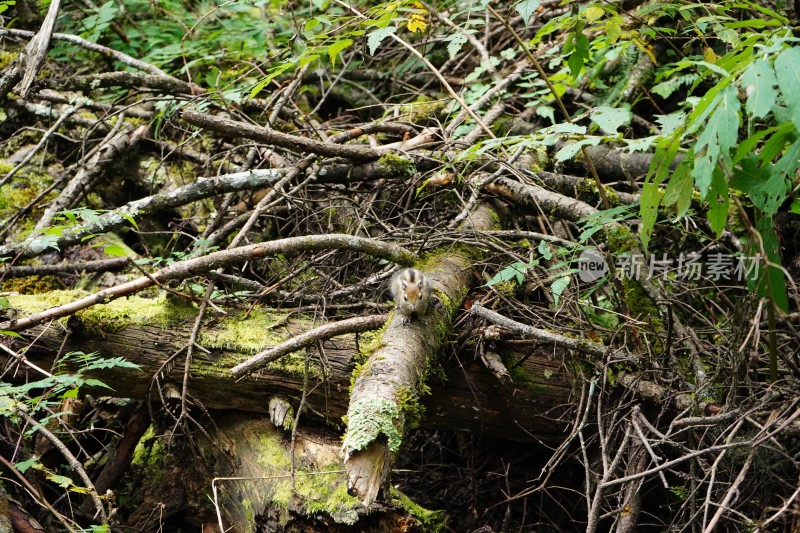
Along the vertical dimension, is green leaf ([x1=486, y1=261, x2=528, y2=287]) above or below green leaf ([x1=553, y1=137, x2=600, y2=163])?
below

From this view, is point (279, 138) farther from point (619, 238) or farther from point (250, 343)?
point (619, 238)

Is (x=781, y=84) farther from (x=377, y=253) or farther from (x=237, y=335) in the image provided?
(x=237, y=335)

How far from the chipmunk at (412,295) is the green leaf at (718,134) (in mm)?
1703

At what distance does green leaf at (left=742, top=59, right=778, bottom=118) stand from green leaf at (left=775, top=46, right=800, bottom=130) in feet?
0.08

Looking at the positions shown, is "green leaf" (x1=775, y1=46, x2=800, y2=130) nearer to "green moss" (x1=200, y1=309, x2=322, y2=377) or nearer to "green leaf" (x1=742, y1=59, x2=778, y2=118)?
"green leaf" (x1=742, y1=59, x2=778, y2=118)

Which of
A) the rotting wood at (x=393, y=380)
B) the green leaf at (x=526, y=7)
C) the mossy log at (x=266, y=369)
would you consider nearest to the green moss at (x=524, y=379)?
the mossy log at (x=266, y=369)

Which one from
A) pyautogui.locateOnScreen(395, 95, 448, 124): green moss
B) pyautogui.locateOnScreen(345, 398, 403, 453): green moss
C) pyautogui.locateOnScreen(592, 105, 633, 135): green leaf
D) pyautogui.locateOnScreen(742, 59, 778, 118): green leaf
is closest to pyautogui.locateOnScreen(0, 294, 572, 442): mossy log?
pyautogui.locateOnScreen(345, 398, 403, 453): green moss

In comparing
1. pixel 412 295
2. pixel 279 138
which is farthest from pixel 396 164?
pixel 412 295

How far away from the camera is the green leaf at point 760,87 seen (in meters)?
2.04

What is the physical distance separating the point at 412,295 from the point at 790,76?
1990 millimetres

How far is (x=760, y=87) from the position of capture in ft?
6.81

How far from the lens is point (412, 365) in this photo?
3.33 meters

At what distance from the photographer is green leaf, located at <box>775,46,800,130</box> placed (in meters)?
2.08

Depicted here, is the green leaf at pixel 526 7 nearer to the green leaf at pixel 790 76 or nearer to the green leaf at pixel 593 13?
the green leaf at pixel 593 13
